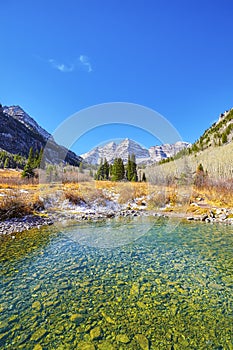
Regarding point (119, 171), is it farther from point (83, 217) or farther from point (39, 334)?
point (39, 334)

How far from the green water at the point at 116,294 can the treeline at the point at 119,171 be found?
2411cm

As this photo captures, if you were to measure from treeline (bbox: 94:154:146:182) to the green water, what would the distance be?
24111 millimetres

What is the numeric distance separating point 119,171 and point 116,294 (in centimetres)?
2950

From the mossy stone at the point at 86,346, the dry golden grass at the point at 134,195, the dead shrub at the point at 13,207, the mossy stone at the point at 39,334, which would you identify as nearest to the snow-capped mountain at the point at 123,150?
the dry golden grass at the point at 134,195

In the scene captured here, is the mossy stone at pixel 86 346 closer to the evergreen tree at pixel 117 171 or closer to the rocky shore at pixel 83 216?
the rocky shore at pixel 83 216

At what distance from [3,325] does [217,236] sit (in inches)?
366

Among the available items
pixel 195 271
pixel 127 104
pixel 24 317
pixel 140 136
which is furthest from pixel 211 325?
pixel 127 104

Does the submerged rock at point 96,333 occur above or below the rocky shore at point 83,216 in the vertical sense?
below

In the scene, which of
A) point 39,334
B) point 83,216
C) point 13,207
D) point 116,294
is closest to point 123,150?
point 83,216

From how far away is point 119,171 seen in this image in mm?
34000

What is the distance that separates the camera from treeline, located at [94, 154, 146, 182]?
3394 cm

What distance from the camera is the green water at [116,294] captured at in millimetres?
3346

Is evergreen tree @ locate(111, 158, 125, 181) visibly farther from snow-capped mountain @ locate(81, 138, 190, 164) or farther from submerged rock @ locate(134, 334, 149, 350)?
submerged rock @ locate(134, 334, 149, 350)

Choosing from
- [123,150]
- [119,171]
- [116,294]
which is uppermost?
[123,150]
